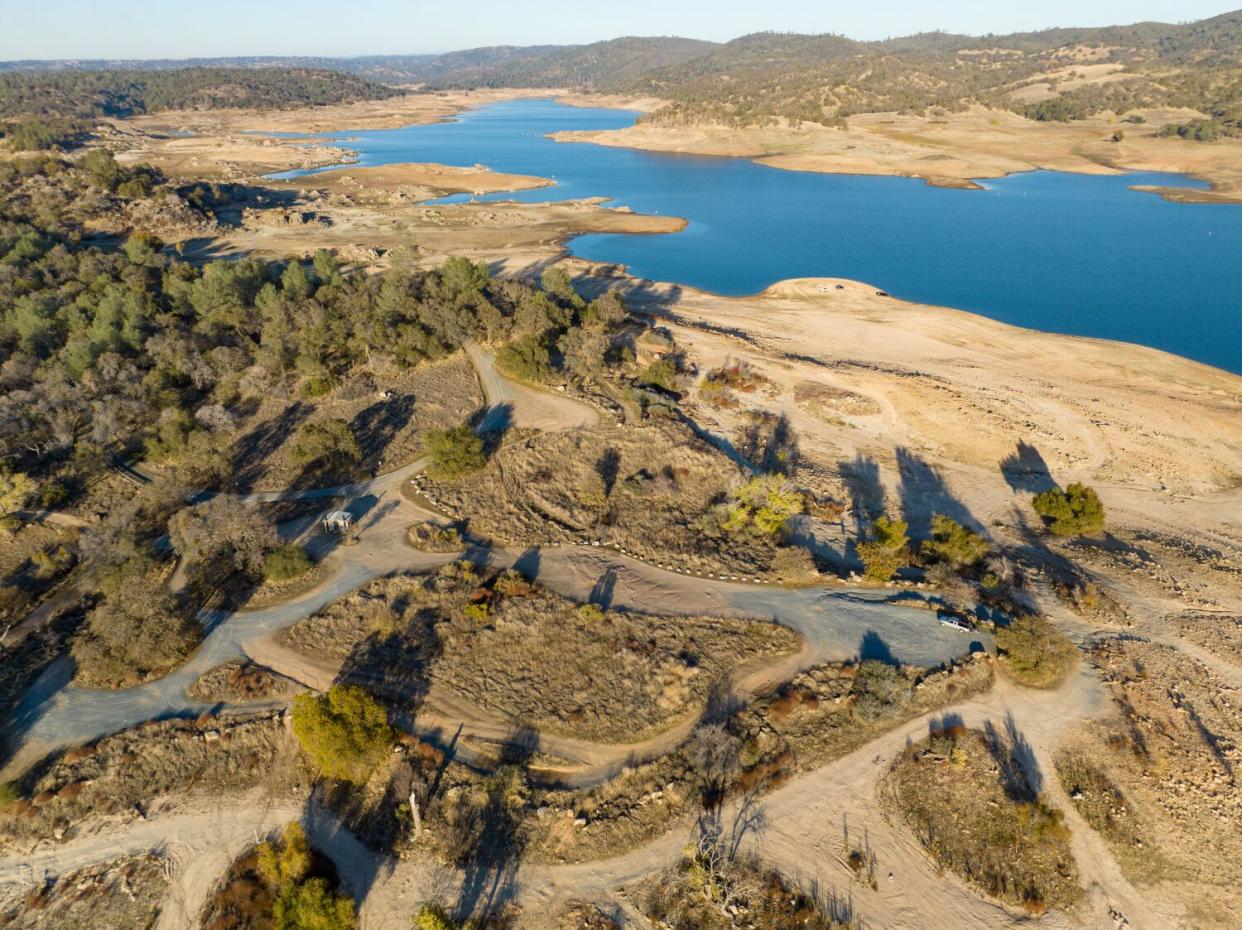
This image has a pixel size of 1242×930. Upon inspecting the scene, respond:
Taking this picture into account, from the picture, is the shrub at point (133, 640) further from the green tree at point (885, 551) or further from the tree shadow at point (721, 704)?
the green tree at point (885, 551)

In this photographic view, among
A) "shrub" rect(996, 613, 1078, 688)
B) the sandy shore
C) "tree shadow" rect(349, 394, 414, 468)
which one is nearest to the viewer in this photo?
"shrub" rect(996, 613, 1078, 688)

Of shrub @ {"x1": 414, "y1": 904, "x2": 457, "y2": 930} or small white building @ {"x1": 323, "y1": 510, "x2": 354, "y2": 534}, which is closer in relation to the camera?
shrub @ {"x1": 414, "y1": 904, "x2": 457, "y2": 930}

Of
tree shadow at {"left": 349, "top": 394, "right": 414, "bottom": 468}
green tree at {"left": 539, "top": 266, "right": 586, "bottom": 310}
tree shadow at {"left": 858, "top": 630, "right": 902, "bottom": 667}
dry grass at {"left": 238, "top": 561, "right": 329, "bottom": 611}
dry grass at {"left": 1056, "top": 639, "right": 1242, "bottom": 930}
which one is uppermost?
green tree at {"left": 539, "top": 266, "right": 586, "bottom": 310}

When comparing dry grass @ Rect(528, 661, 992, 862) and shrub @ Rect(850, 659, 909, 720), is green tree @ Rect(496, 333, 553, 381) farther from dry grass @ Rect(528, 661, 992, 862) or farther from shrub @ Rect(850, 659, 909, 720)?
shrub @ Rect(850, 659, 909, 720)

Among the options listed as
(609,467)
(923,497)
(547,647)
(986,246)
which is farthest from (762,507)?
(986,246)

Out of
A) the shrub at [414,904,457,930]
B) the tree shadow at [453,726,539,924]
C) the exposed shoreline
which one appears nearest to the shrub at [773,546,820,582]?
the tree shadow at [453,726,539,924]

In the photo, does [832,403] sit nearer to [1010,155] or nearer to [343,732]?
[343,732]

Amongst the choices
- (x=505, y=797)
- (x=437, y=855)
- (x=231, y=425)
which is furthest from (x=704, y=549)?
(x=231, y=425)
